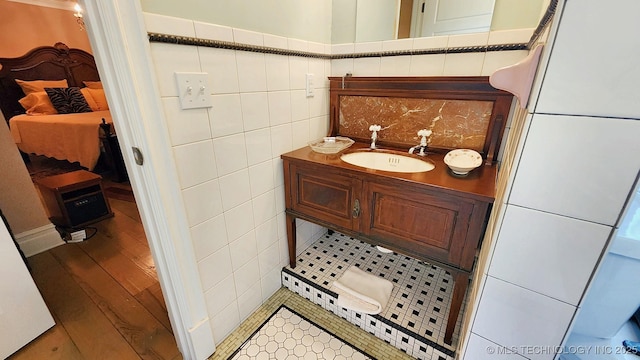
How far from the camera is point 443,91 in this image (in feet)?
4.16

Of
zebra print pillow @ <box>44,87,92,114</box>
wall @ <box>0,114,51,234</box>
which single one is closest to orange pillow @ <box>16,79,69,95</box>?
zebra print pillow @ <box>44,87,92,114</box>

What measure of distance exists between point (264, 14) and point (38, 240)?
7.38 ft

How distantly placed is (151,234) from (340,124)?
3.86 feet

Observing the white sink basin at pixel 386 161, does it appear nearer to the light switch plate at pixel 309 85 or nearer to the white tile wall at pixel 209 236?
the light switch plate at pixel 309 85

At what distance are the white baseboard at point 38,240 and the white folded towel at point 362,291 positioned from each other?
6.95 ft

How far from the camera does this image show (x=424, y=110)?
1353mm

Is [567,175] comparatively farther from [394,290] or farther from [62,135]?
[62,135]

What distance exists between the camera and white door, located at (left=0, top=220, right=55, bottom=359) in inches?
45.2

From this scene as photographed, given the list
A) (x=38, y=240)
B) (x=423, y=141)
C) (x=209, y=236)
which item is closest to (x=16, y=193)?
(x=38, y=240)

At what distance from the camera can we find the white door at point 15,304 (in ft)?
3.77

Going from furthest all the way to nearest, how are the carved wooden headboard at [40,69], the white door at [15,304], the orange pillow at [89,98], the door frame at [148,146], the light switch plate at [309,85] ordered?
the orange pillow at [89,98] → the carved wooden headboard at [40,69] → the light switch plate at [309,85] → the white door at [15,304] → the door frame at [148,146]

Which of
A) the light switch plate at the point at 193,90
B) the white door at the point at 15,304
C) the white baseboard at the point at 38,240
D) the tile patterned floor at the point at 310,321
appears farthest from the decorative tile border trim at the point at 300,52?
the white baseboard at the point at 38,240

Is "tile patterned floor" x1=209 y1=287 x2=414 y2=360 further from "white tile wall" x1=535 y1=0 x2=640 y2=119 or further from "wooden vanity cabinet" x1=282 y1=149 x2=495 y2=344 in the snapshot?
"white tile wall" x1=535 y1=0 x2=640 y2=119

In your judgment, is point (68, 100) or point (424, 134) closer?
point (424, 134)
